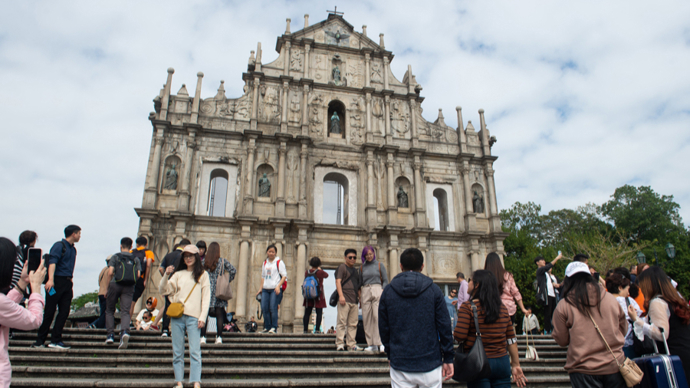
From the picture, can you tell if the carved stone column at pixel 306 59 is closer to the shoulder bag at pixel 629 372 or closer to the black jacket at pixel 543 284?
the black jacket at pixel 543 284

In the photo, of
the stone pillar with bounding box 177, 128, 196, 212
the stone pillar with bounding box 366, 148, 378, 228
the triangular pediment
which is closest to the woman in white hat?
the stone pillar with bounding box 366, 148, 378, 228

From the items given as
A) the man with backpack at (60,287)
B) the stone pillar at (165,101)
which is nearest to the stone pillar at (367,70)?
the stone pillar at (165,101)

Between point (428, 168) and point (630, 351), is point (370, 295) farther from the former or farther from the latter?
point (428, 168)

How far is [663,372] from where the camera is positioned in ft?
13.1

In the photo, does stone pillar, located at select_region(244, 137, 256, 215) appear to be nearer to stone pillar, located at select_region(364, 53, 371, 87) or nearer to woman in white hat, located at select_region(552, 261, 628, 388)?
stone pillar, located at select_region(364, 53, 371, 87)

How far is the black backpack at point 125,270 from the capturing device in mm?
7723

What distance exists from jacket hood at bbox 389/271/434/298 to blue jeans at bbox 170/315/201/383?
298 cm

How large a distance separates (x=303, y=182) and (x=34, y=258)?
1377cm

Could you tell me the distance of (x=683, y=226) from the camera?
39.1 m

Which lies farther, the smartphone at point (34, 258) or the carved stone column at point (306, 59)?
the carved stone column at point (306, 59)

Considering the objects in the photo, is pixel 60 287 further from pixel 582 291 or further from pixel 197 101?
pixel 197 101

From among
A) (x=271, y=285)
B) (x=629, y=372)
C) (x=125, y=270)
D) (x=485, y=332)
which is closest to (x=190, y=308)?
(x=125, y=270)

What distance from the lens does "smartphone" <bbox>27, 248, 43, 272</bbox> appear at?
203 inches

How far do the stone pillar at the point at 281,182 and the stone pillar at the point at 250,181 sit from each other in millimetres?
1061
